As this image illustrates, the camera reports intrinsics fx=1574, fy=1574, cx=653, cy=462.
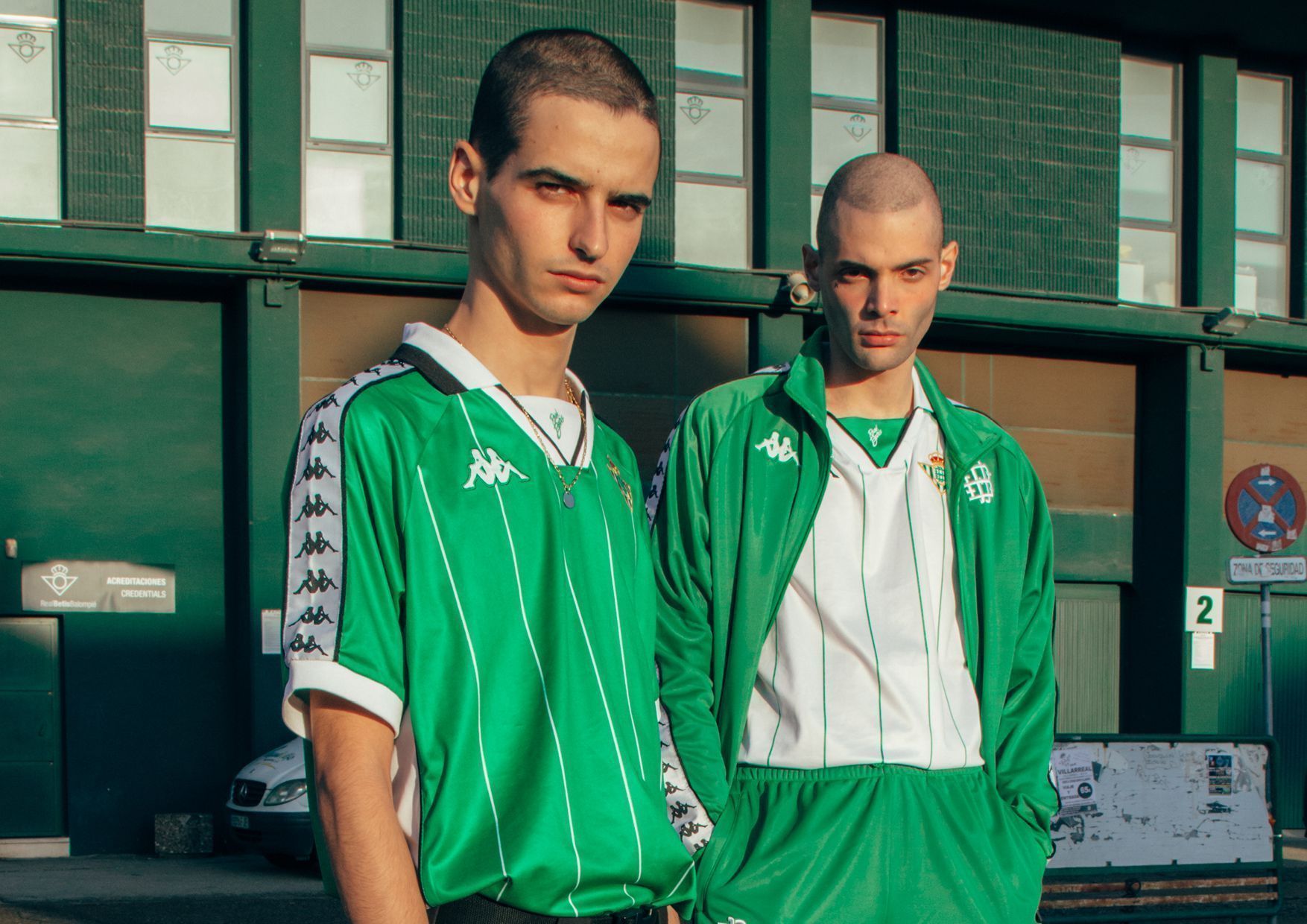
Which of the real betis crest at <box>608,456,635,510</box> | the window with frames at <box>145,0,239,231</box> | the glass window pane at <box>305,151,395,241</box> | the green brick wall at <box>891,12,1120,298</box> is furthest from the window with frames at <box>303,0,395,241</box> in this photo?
the real betis crest at <box>608,456,635,510</box>

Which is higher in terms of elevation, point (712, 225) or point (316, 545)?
point (712, 225)

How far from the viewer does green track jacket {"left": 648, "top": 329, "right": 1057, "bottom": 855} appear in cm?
317

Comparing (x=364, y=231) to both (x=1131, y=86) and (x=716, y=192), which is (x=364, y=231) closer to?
(x=716, y=192)

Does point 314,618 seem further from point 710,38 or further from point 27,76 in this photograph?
point 710,38

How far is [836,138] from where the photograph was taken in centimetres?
1653

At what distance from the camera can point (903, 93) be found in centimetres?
1650

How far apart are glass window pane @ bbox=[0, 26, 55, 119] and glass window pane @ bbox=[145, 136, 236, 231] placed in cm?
97

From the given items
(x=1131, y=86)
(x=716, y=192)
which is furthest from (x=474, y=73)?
(x=1131, y=86)

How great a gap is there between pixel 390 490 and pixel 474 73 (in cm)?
1382

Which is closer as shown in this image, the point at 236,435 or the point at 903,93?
the point at 236,435

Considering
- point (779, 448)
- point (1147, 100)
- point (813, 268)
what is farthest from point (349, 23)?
point (779, 448)

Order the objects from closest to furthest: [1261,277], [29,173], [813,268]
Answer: [813,268] < [29,173] < [1261,277]

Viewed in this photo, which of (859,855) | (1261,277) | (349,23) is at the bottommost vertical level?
(859,855)

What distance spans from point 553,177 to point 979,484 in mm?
1572
